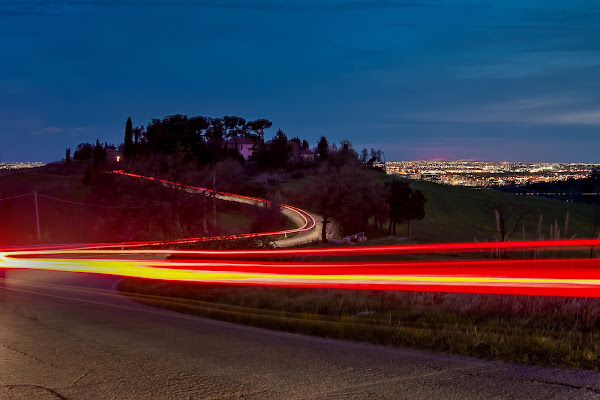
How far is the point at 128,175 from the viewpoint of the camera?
48406 millimetres

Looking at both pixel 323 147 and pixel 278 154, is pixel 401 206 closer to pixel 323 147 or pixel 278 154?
pixel 278 154

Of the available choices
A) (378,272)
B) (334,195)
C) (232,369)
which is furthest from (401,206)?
(232,369)

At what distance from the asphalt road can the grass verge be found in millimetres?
438

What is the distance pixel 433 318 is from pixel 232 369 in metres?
3.77

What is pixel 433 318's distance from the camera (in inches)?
334

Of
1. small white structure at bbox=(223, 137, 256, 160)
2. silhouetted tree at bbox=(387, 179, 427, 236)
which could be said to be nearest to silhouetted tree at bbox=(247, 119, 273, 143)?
small white structure at bbox=(223, 137, 256, 160)

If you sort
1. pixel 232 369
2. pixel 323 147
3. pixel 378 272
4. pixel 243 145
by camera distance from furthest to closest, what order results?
pixel 243 145
pixel 323 147
pixel 378 272
pixel 232 369

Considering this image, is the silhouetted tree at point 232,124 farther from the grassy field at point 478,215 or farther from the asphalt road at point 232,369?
the asphalt road at point 232,369

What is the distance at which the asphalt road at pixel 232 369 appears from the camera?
5242 mm

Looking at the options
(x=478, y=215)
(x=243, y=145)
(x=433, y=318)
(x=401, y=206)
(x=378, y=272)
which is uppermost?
(x=243, y=145)

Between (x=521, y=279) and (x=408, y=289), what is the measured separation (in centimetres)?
225

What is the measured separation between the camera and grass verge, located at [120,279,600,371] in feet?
21.4

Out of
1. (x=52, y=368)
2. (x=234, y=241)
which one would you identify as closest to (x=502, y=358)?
(x=52, y=368)

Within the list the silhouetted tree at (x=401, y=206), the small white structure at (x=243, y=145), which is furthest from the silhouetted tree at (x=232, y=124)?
the silhouetted tree at (x=401, y=206)
